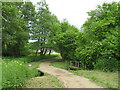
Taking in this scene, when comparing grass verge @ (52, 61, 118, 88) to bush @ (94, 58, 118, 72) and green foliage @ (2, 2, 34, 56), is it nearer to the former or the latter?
bush @ (94, 58, 118, 72)

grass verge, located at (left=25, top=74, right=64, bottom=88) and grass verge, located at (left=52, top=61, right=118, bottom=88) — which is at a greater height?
grass verge, located at (left=25, top=74, right=64, bottom=88)

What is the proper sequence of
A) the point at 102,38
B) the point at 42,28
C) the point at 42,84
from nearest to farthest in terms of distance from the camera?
1. the point at 42,84
2. the point at 102,38
3. the point at 42,28

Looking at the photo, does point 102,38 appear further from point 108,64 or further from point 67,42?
point 67,42

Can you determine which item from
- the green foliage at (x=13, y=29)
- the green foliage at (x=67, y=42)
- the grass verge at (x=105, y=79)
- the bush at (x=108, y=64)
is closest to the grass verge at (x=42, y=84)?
the grass verge at (x=105, y=79)

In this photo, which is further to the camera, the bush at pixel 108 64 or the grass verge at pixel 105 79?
the bush at pixel 108 64

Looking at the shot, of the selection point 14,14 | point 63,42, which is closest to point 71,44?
point 63,42

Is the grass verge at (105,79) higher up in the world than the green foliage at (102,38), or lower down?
lower down

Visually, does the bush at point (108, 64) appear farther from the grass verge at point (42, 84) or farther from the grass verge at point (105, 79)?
the grass verge at point (42, 84)

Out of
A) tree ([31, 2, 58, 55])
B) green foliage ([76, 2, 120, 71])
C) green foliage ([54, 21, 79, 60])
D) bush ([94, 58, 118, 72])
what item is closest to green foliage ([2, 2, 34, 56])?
tree ([31, 2, 58, 55])

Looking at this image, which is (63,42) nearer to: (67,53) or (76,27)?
(67,53)

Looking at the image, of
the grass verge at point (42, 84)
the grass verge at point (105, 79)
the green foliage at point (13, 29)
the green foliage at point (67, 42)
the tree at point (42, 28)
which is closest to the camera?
the grass verge at point (42, 84)

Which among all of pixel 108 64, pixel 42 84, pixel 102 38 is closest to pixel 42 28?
pixel 102 38

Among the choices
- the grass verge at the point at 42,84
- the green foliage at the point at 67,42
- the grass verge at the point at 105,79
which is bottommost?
the grass verge at the point at 105,79

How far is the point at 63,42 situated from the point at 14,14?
552 centimetres
